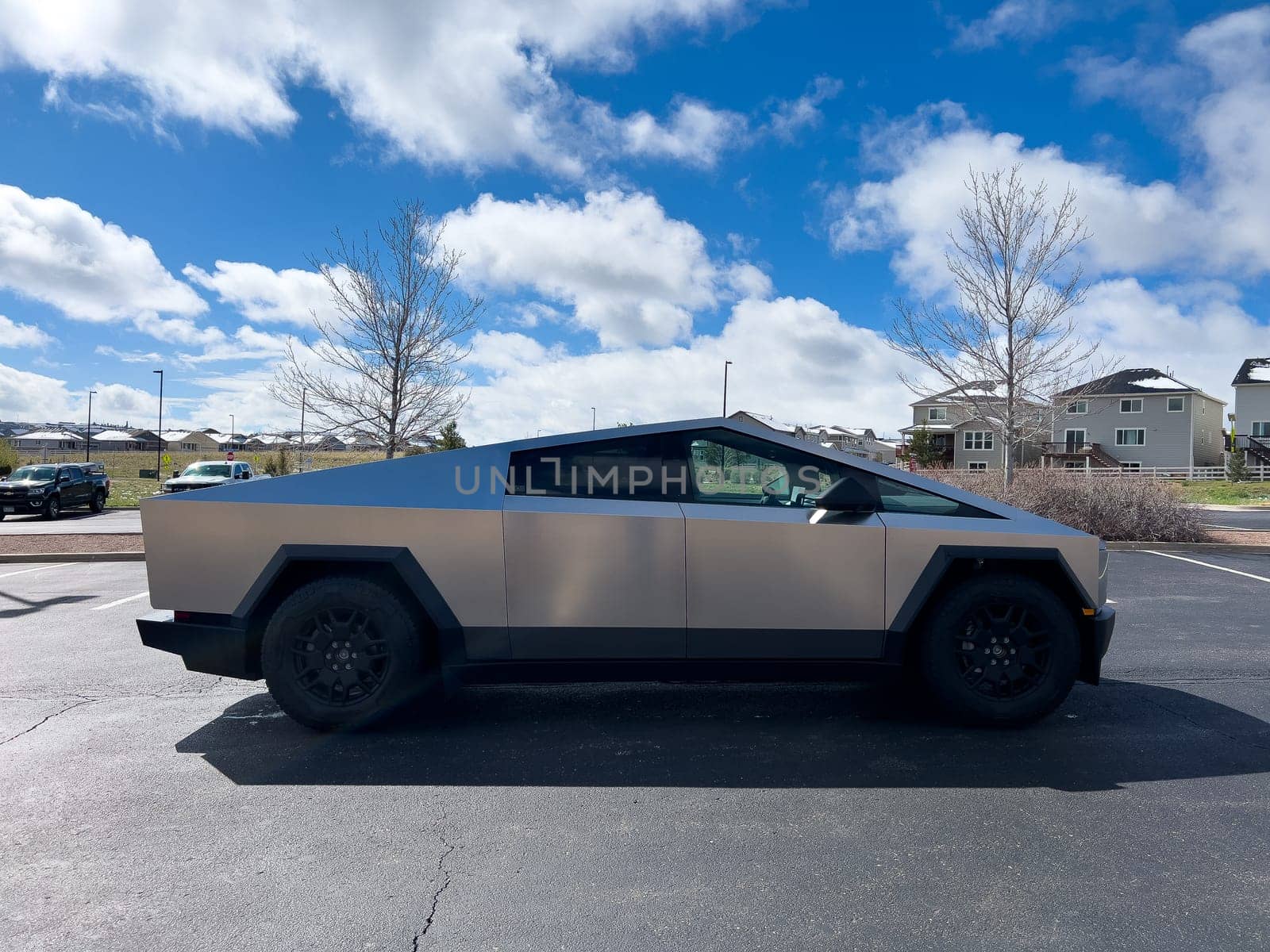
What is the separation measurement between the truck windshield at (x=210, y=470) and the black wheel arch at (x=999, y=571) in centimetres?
2388

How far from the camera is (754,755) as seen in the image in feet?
11.9

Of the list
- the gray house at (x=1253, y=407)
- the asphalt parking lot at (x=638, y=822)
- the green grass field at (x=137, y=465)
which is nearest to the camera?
the asphalt parking lot at (x=638, y=822)

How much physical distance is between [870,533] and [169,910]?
3113 millimetres

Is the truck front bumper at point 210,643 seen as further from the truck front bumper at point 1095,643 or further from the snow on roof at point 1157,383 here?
the snow on roof at point 1157,383

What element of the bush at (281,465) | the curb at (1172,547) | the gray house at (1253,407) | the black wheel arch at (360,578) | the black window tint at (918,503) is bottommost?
the curb at (1172,547)

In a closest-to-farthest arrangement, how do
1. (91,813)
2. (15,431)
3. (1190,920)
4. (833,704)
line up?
(1190,920) < (91,813) < (833,704) < (15,431)

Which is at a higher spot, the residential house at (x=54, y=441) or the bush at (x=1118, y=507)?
the residential house at (x=54, y=441)

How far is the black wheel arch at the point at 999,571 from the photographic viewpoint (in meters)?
3.80

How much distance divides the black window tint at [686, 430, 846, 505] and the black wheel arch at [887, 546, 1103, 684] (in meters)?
0.67

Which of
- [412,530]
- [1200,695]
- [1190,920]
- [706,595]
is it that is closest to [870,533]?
[706,595]

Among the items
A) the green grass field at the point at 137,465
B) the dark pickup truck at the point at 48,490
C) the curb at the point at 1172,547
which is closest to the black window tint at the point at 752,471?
the green grass field at the point at 137,465

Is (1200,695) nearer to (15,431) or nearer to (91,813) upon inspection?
(91,813)

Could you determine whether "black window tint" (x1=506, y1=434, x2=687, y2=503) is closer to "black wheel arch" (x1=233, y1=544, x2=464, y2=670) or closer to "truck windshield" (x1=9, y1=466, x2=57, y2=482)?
"black wheel arch" (x1=233, y1=544, x2=464, y2=670)

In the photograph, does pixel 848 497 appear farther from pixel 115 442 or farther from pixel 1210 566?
pixel 115 442
